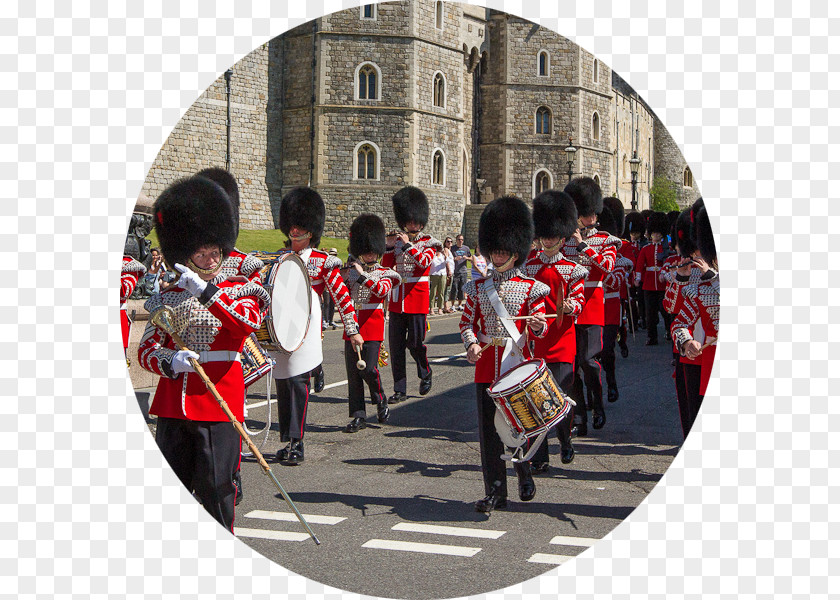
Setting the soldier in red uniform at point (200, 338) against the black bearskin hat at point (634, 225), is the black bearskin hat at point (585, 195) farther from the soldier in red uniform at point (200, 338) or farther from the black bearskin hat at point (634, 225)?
the soldier in red uniform at point (200, 338)

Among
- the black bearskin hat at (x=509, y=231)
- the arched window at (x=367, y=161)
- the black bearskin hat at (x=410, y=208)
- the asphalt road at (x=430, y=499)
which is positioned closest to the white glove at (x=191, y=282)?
the asphalt road at (x=430, y=499)

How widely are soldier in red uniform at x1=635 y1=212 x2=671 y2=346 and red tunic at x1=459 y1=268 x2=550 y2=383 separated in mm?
7890

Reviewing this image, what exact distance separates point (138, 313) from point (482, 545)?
5.11 metres

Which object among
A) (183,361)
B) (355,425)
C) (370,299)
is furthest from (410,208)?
(183,361)

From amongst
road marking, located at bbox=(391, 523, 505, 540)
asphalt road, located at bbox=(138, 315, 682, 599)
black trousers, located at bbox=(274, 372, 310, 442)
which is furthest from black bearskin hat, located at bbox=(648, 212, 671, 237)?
road marking, located at bbox=(391, 523, 505, 540)

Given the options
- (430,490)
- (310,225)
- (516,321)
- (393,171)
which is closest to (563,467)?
(430,490)

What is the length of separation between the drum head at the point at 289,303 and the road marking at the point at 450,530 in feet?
3.55

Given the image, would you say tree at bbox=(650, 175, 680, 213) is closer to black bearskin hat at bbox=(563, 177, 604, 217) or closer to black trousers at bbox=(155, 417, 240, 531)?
black bearskin hat at bbox=(563, 177, 604, 217)

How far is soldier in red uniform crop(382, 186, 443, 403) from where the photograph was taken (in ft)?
31.3

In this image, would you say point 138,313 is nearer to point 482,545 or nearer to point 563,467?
point 563,467

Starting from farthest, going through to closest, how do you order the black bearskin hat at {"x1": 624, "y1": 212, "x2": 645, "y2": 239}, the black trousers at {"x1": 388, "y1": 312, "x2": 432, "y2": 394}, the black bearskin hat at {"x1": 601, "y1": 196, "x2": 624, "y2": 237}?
1. the black bearskin hat at {"x1": 624, "y1": 212, "x2": 645, "y2": 239}
2. the black bearskin hat at {"x1": 601, "y1": 196, "x2": 624, "y2": 237}
3. the black trousers at {"x1": 388, "y1": 312, "x2": 432, "y2": 394}

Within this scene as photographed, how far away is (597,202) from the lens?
31.2 feet

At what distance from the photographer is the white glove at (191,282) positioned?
14.9 ft

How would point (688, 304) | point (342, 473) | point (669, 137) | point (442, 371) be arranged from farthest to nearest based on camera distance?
1. point (442, 371)
2. point (342, 473)
3. point (688, 304)
4. point (669, 137)
